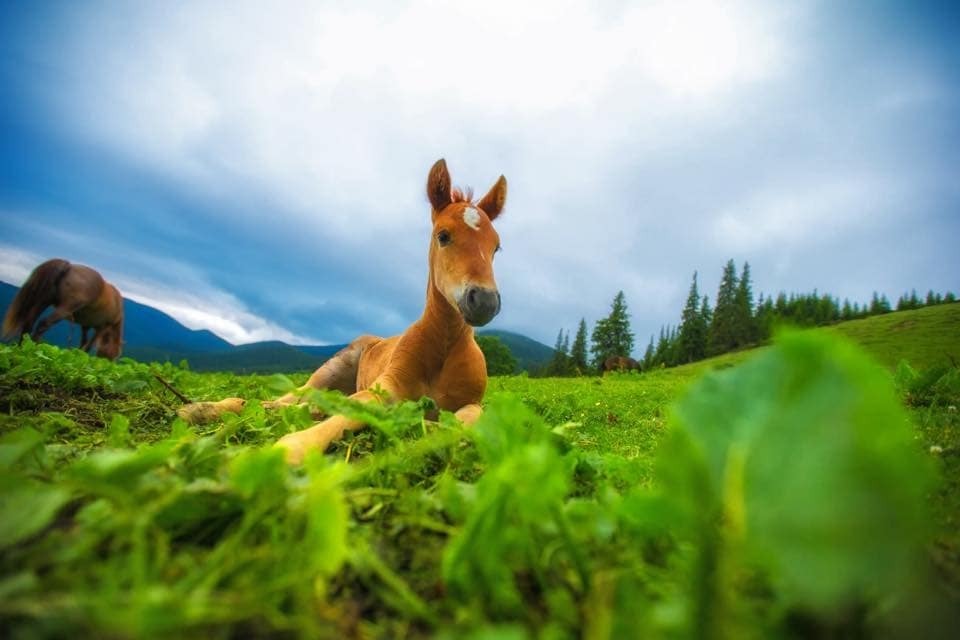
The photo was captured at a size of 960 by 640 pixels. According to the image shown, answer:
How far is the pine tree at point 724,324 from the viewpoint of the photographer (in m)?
66.8

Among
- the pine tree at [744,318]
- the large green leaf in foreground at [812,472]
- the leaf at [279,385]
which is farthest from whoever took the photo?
the pine tree at [744,318]

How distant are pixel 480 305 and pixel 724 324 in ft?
248

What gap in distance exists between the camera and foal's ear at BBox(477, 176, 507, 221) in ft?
16.8

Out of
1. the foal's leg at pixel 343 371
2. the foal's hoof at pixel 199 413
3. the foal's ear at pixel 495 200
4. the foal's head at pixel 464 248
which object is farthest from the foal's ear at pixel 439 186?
the foal's hoof at pixel 199 413

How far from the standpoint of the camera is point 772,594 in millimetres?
878

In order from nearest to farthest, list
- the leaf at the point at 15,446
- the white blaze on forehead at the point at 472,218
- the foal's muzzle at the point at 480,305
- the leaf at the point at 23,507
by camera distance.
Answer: the leaf at the point at 23,507 → the leaf at the point at 15,446 → the foal's muzzle at the point at 480,305 → the white blaze on forehead at the point at 472,218

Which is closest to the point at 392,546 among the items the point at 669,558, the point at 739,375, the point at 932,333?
the point at 669,558

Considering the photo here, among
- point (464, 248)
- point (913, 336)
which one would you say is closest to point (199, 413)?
point (464, 248)

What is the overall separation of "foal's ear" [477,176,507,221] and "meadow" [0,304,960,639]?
4.27 metres

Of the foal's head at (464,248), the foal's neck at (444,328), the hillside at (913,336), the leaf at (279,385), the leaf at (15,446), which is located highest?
the hillside at (913,336)

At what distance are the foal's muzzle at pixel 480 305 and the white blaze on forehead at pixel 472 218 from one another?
2.77 ft

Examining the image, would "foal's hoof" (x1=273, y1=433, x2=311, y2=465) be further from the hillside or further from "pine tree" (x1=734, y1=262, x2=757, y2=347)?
"pine tree" (x1=734, y1=262, x2=757, y2=347)

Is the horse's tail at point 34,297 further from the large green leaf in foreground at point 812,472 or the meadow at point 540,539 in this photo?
the large green leaf in foreground at point 812,472

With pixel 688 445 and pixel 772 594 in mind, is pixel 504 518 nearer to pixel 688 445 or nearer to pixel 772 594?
pixel 688 445
